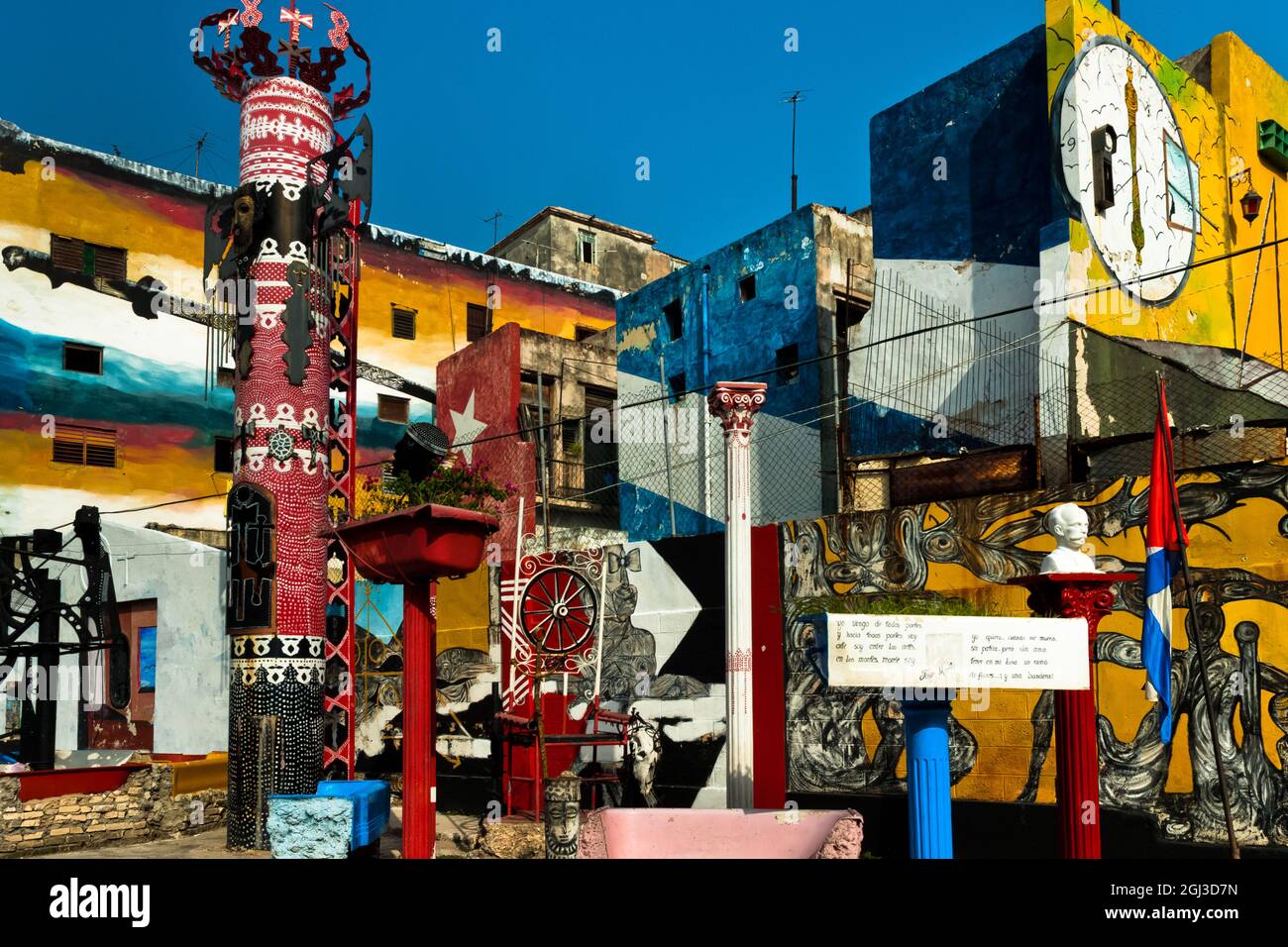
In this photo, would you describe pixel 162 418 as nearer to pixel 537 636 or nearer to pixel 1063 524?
pixel 537 636

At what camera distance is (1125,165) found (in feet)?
67.7

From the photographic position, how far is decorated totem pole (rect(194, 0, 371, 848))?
15922 millimetres

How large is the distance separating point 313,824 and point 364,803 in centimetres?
74

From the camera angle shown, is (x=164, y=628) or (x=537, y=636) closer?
(x=537, y=636)

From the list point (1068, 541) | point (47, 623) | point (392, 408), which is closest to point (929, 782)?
point (1068, 541)

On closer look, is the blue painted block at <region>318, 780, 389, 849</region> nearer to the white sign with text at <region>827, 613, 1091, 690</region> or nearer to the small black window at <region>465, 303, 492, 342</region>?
the white sign with text at <region>827, 613, 1091, 690</region>

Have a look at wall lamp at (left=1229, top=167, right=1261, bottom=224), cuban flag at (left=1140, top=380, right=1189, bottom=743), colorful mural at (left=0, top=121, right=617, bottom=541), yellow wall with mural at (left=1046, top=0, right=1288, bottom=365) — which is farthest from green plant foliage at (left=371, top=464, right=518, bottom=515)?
colorful mural at (left=0, top=121, right=617, bottom=541)

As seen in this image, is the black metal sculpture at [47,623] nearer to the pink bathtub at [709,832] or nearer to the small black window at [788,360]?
the pink bathtub at [709,832]

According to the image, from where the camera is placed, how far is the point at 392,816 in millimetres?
19531

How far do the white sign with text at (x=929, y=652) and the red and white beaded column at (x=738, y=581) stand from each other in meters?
2.91

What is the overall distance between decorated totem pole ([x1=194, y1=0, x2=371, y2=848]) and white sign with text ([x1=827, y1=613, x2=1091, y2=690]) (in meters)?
9.91

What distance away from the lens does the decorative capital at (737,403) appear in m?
11.6

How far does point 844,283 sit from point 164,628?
1672 centimetres
